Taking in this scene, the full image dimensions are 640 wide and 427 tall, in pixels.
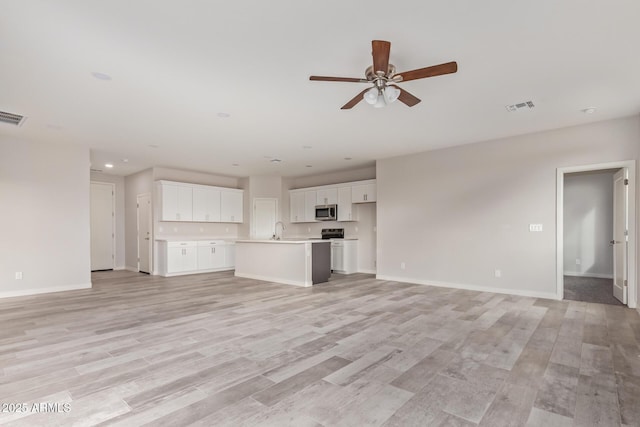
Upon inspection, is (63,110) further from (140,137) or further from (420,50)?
(420,50)

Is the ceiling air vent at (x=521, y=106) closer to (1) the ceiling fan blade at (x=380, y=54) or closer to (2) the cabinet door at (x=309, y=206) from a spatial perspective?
(1) the ceiling fan blade at (x=380, y=54)

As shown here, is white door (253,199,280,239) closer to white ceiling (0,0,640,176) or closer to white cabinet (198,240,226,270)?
white cabinet (198,240,226,270)

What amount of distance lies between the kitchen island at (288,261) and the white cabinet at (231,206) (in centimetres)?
203

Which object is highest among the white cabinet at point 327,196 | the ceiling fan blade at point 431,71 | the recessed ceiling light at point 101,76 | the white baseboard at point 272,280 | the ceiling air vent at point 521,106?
the recessed ceiling light at point 101,76

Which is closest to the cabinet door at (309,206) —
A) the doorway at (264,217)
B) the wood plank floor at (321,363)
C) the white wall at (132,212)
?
the doorway at (264,217)

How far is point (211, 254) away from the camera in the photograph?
862cm

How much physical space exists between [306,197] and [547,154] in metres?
5.86

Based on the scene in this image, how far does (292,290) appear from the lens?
5.91 meters

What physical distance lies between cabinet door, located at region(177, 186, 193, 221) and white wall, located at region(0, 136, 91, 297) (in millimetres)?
2256

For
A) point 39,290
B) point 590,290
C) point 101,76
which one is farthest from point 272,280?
point 590,290

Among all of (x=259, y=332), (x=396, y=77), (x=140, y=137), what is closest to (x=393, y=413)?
(x=259, y=332)

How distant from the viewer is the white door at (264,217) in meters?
9.57

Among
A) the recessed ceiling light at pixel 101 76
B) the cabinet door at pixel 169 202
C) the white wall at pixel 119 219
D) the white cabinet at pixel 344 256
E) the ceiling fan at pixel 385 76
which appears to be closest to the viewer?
the ceiling fan at pixel 385 76

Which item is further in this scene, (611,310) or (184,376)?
(611,310)
